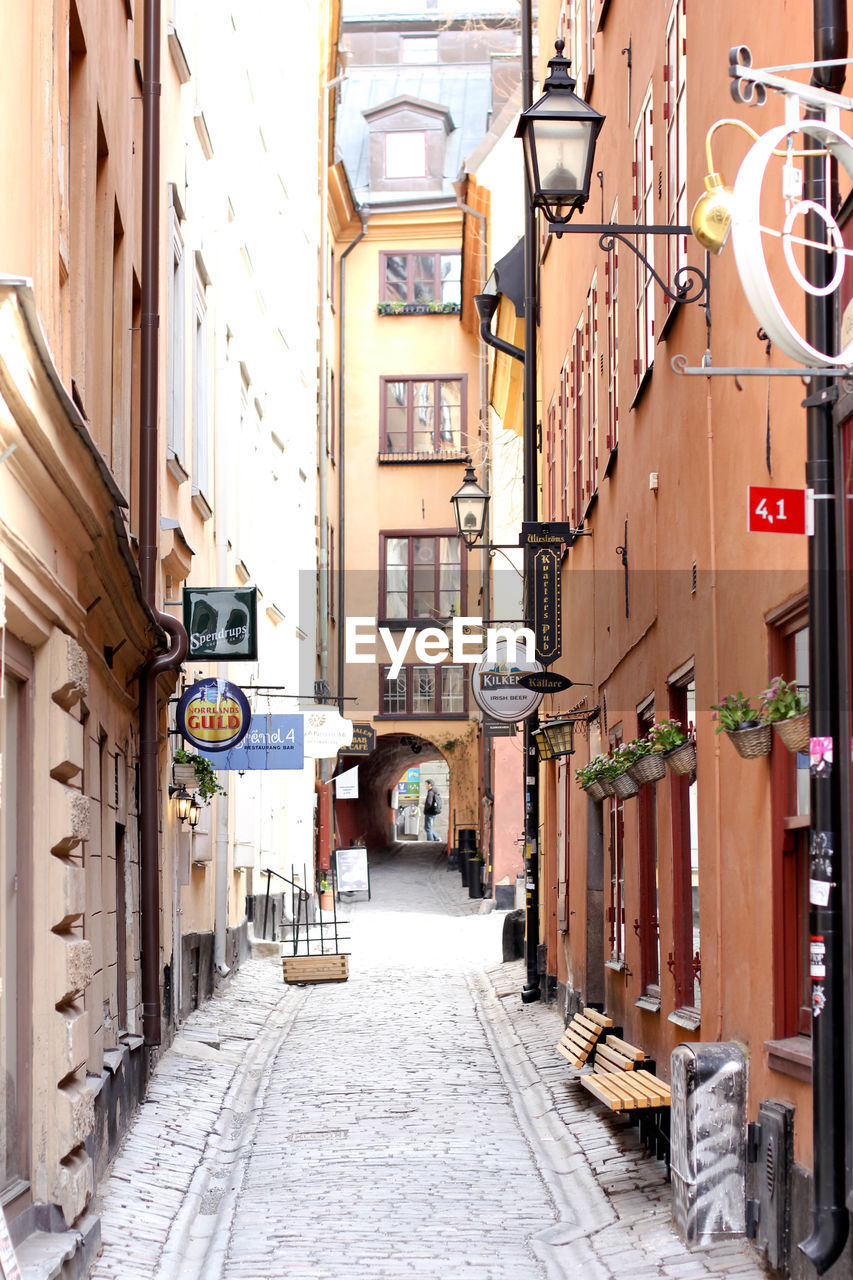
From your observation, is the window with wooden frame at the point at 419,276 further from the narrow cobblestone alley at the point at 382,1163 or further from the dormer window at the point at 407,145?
the narrow cobblestone alley at the point at 382,1163

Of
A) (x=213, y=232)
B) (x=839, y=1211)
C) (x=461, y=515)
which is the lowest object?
(x=839, y=1211)

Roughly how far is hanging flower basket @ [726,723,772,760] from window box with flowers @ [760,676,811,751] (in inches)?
14.2

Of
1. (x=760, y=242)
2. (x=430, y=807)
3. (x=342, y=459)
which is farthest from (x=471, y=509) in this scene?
(x=430, y=807)

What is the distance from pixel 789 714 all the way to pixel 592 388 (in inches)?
360

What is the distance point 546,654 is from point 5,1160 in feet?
35.3

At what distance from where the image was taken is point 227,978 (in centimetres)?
1894

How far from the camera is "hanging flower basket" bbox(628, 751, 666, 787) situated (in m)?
9.98

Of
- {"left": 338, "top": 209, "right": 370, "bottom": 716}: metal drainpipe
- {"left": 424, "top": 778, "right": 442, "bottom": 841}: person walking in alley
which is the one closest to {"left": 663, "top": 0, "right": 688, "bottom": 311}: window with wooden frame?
{"left": 338, "top": 209, "right": 370, "bottom": 716}: metal drainpipe

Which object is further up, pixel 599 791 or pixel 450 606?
pixel 450 606

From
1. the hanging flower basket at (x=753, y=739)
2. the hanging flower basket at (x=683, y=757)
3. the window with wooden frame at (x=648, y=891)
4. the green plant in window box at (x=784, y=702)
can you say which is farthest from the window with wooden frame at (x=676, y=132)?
the green plant in window box at (x=784, y=702)

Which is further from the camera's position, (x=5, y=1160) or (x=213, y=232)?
(x=213, y=232)

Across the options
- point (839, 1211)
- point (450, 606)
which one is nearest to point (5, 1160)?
point (839, 1211)

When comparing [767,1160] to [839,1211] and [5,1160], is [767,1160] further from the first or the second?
[5,1160]

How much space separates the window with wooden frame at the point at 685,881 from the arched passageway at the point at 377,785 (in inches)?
1126
